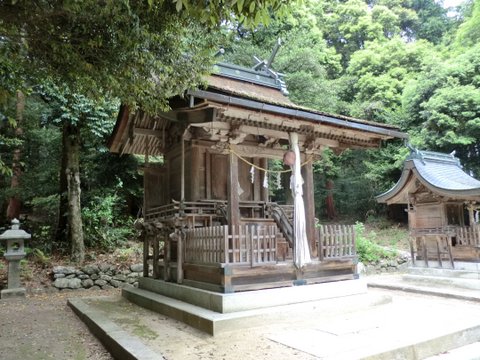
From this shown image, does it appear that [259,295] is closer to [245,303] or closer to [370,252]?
[245,303]

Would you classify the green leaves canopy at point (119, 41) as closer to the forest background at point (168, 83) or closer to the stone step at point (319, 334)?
the forest background at point (168, 83)

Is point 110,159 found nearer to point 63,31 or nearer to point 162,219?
point 162,219

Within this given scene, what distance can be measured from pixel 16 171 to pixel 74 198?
4467mm

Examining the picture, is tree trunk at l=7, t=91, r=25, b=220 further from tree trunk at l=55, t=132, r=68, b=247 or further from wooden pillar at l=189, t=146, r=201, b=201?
wooden pillar at l=189, t=146, r=201, b=201

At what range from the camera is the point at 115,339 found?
5332 mm

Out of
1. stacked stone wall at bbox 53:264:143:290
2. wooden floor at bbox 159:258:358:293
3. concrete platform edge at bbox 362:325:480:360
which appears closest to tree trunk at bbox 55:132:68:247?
stacked stone wall at bbox 53:264:143:290

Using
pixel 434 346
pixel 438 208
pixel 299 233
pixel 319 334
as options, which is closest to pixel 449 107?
pixel 438 208

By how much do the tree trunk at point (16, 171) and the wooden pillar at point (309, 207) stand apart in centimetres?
1129

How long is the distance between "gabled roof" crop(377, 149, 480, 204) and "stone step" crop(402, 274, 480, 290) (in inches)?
107

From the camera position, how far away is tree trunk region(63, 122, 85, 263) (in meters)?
13.5

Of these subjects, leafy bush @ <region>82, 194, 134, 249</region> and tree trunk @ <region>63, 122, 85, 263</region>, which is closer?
tree trunk @ <region>63, 122, 85, 263</region>

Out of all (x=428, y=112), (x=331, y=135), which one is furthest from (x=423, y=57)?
(x=331, y=135)

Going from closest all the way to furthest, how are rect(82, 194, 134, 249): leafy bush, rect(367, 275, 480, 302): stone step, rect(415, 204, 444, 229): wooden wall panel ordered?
rect(367, 275, 480, 302): stone step → rect(415, 204, 444, 229): wooden wall panel → rect(82, 194, 134, 249): leafy bush

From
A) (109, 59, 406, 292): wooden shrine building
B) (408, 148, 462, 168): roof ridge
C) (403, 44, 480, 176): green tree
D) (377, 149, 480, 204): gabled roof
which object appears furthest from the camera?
(403, 44, 480, 176): green tree
